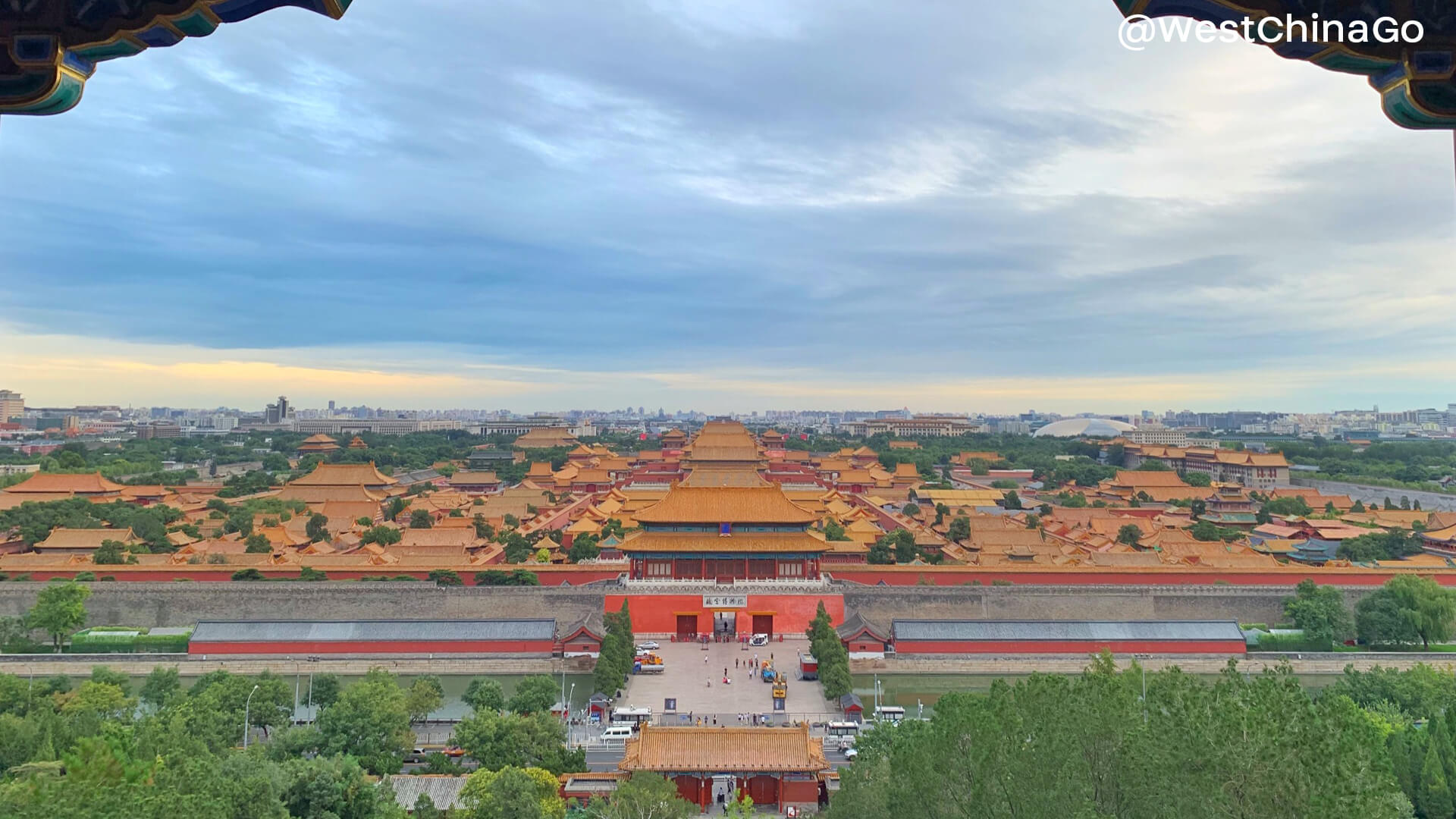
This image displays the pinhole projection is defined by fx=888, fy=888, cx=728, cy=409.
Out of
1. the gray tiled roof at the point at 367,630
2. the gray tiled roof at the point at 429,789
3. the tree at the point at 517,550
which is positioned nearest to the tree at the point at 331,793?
the gray tiled roof at the point at 429,789

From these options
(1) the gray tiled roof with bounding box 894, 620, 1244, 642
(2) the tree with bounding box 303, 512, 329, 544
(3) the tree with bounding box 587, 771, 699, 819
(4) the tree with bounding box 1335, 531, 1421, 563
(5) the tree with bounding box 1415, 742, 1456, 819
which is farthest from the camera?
(2) the tree with bounding box 303, 512, 329, 544

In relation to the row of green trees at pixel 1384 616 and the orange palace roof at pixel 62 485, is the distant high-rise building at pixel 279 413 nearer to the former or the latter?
the orange palace roof at pixel 62 485

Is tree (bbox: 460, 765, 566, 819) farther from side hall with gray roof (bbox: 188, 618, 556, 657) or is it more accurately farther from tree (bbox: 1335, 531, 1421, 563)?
tree (bbox: 1335, 531, 1421, 563)

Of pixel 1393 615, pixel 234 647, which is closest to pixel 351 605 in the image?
pixel 234 647

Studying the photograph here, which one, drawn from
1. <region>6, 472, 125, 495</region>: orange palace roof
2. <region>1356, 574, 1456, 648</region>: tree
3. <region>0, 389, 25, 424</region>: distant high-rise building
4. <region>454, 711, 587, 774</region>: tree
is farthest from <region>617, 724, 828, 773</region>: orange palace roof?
<region>0, 389, 25, 424</region>: distant high-rise building

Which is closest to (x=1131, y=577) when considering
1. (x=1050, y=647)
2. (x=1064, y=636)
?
(x=1064, y=636)

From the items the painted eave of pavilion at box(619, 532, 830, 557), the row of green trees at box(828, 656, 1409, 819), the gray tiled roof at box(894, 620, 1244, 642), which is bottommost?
the gray tiled roof at box(894, 620, 1244, 642)

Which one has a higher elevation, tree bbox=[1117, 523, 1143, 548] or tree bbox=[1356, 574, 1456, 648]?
tree bbox=[1117, 523, 1143, 548]

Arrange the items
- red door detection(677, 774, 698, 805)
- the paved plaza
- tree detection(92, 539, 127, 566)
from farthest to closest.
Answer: tree detection(92, 539, 127, 566) < the paved plaza < red door detection(677, 774, 698, 805)
